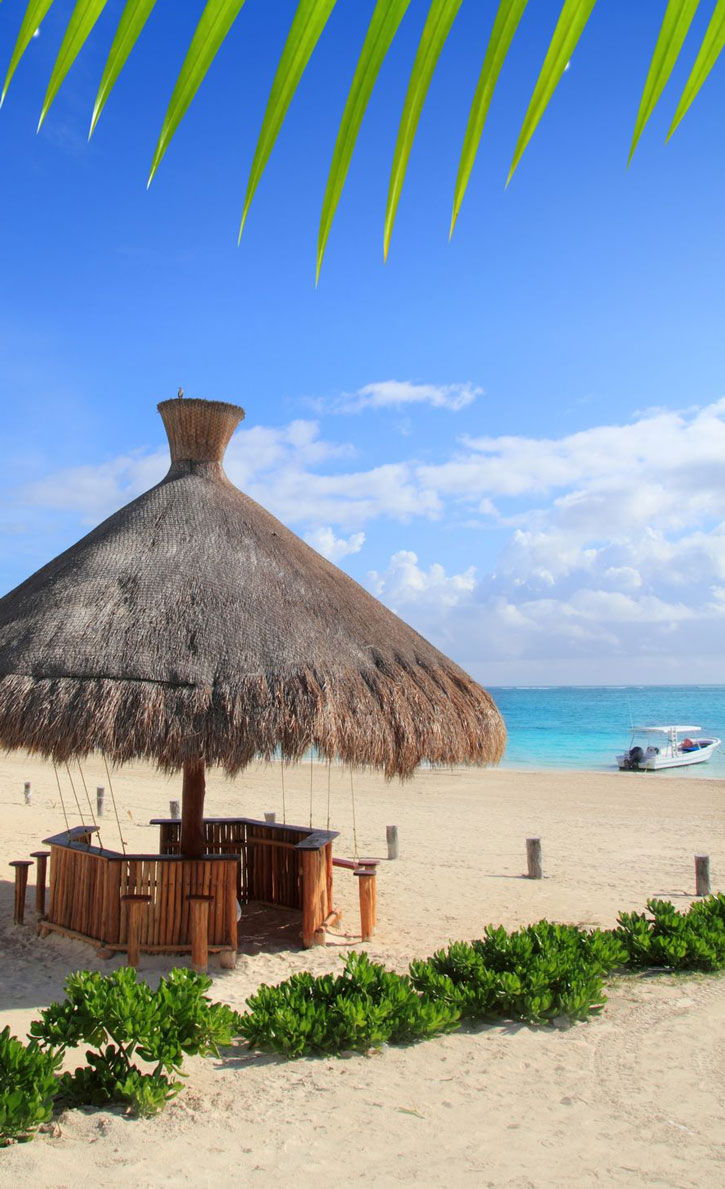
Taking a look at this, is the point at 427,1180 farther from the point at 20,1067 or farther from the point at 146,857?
the point at 146,857

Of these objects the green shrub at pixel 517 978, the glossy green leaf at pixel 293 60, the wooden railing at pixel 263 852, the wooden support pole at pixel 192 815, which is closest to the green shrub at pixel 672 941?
the green shrub at pixel 517 978

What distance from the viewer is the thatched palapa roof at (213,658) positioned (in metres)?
7.25

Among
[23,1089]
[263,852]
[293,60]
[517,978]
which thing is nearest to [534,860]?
[263,852]

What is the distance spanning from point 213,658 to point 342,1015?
2.99 m

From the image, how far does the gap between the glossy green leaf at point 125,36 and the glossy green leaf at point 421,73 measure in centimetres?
17

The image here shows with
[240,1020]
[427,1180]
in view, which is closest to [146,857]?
[240,1020]

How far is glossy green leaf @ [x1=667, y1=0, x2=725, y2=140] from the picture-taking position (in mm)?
601

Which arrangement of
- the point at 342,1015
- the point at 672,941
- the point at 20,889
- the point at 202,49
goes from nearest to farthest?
the point at 202,49, the point at 342,1015, the point at 672,941, the point at 20,889

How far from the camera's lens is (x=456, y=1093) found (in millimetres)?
5344

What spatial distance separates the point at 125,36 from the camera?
0.53 m

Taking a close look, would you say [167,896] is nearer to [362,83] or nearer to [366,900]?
[366,900]

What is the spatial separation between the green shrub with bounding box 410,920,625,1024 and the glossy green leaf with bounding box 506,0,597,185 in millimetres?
6727

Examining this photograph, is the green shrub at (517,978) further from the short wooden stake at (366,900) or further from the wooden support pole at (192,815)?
the wooden support pole at (192,815)

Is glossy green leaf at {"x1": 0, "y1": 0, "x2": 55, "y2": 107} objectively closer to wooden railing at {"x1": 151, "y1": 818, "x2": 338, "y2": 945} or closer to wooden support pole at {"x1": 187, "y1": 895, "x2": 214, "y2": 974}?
wooden support pole at {"x1": 187, "y1": 895, "x2": 214, "y2": 974}
